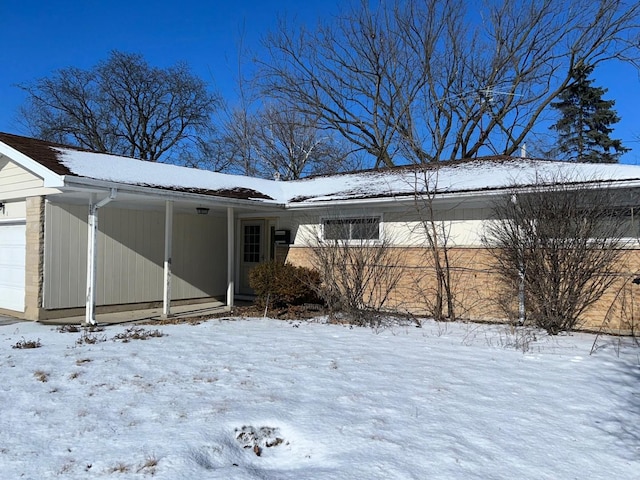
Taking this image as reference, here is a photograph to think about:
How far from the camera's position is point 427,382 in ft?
18.6

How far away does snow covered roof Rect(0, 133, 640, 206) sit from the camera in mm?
9508

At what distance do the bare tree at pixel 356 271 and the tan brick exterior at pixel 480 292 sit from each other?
0.40 m

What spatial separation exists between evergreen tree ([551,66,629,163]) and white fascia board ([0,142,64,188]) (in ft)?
102

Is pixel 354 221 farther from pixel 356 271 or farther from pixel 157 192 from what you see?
pixel 157 192

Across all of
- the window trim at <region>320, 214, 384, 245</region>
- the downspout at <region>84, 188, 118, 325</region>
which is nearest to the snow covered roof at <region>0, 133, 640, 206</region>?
the window trim at <region>320, 214, 384, 245</region>

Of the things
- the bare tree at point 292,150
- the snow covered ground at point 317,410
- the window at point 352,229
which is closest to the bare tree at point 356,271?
the window at point 352,229

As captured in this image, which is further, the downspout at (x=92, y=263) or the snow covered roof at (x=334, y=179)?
the snow covered roof at (x=334, y=179)

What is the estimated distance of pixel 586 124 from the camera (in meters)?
32.7

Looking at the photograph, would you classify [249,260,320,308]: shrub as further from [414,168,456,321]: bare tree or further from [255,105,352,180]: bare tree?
[255,105,352,180]: bare tree

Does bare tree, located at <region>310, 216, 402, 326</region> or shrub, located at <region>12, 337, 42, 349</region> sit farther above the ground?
bare tree, located at <region>310, 216, 402, 326</region>

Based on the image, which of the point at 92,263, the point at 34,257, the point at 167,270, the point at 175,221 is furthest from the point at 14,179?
the point at 167,270

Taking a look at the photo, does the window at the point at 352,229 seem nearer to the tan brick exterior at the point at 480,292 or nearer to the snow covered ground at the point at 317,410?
the tan brick exterior at the point at 480,292

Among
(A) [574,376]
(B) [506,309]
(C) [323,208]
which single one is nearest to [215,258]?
(C) [323,208]

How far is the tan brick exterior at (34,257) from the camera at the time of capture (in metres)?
9.78
